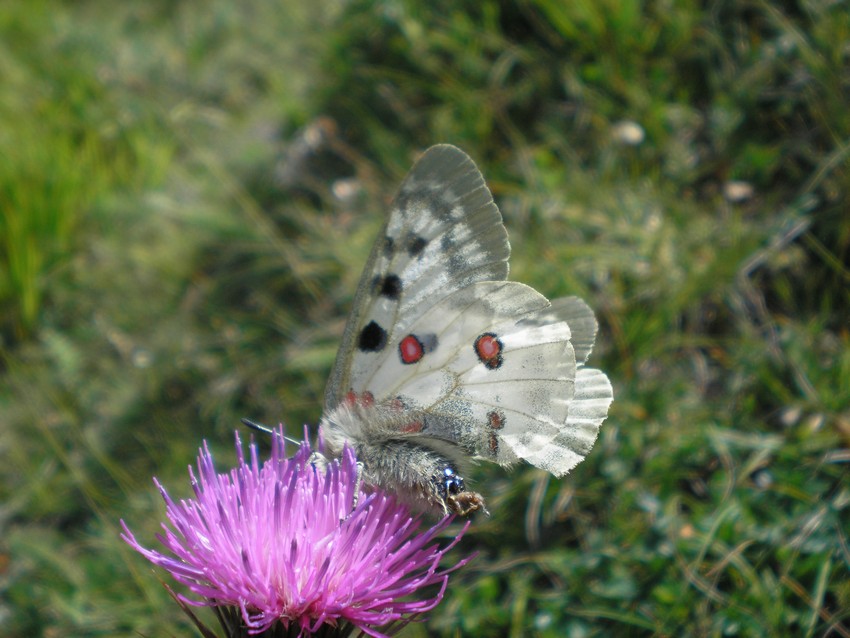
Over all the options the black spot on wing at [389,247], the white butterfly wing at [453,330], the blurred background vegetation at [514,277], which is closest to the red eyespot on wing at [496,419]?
the white butterfly wing at [453,330]

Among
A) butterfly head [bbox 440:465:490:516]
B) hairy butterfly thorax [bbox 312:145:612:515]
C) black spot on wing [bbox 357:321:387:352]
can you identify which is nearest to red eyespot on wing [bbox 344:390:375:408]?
hairy butterfly thorax [bbox 312:145:612:515]

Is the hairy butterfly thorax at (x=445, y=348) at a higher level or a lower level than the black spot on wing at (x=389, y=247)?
lower

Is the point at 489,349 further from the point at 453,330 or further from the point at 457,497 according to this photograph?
the point at 457,497

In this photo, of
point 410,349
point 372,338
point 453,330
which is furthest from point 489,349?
point 372,338

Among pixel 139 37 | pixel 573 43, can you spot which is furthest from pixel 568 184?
pixel 139 37

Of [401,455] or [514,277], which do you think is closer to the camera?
[401,455]

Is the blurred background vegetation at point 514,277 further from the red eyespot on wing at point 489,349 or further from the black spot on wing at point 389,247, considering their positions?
the black spot on wing at point 389,247

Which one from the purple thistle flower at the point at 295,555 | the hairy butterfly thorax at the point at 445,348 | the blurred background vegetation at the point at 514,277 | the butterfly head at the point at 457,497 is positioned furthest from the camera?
the blurred background vegetation at the point at 514,277
